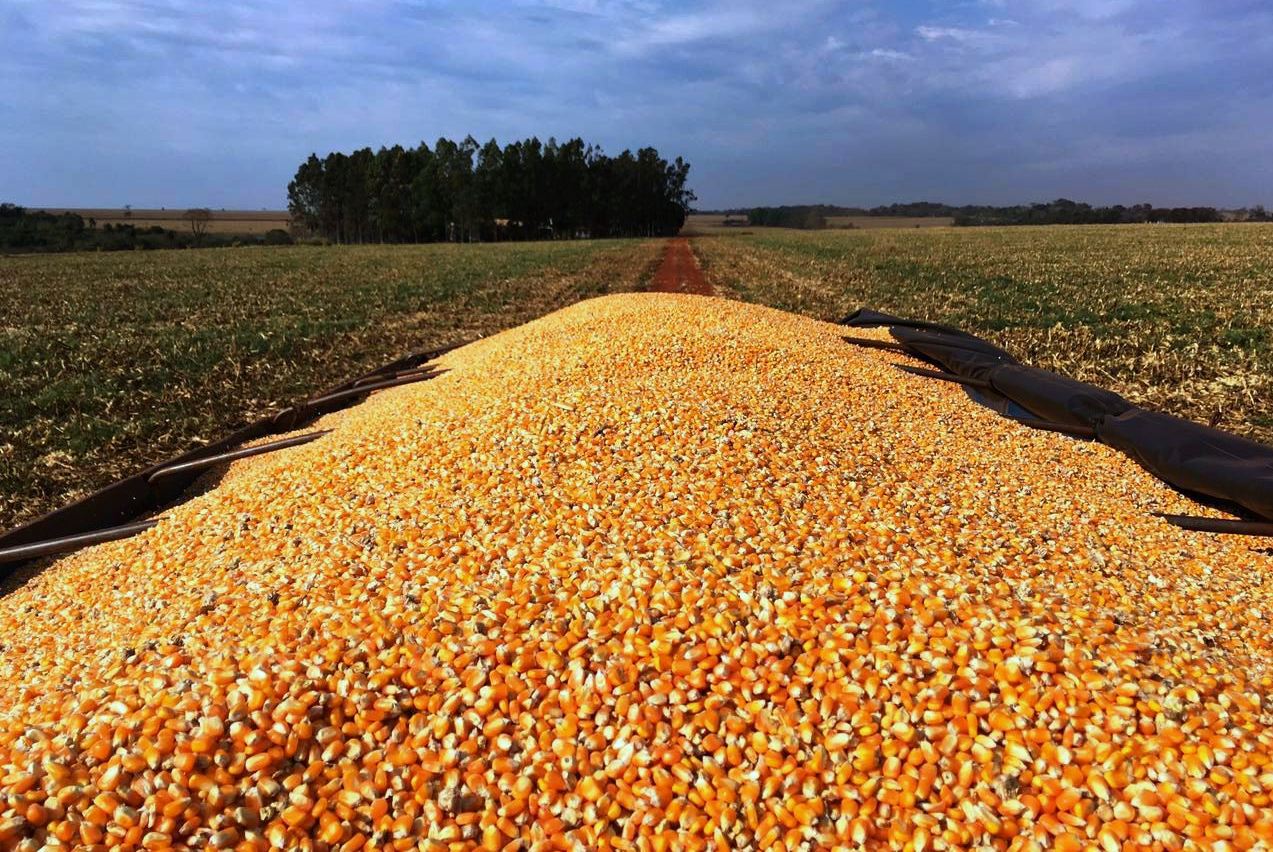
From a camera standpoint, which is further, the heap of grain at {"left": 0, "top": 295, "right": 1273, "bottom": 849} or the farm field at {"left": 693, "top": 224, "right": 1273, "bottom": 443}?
the farm field at {"left": 693, "top": 224, "right": 1273, "bottom": 443}

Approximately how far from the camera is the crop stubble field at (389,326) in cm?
642

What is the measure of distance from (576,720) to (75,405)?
7367 millimetres

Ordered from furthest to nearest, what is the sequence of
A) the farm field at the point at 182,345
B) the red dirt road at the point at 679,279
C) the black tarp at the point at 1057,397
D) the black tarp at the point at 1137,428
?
the red dirt road at the point at 679,279 < the farm field at the point at 182,345 < the black tarp at the point at 1057,397 < the black tarp at the point at 1137,428

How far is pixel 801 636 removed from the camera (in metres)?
2.47

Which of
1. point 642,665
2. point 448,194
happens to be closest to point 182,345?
point 642,665

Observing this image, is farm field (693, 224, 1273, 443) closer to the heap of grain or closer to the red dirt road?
the red dirt road

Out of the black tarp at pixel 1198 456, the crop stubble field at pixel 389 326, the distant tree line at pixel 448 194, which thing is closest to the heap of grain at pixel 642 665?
the black tarp at pixel 1198 456

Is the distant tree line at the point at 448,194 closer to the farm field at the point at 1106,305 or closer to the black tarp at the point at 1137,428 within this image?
the farm field at the point at 1106,305

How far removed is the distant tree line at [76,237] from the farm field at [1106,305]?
46.4 meters

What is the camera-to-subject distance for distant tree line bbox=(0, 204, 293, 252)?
46844mm

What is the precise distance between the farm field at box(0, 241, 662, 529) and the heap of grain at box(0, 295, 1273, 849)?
255 centimetres

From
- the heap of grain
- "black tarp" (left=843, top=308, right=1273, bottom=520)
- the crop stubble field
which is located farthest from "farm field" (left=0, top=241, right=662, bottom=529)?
"black tarp" (left=843, top=308, right=1273, bottom=520)

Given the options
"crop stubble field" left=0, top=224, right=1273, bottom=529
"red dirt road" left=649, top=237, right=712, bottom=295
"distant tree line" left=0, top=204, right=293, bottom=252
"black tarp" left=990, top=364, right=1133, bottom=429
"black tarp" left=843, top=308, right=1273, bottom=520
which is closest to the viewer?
"black tarp" left=843, top=308, right=1273, bottom=520

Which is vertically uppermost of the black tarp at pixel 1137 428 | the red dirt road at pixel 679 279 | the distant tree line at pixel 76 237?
the distant tree line at pixel 76 237
